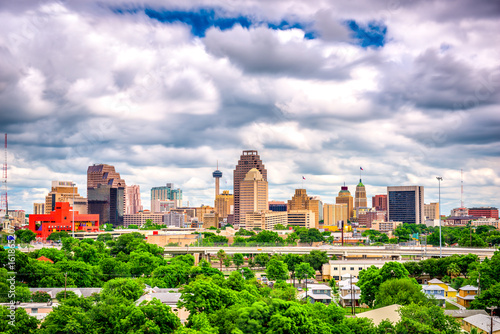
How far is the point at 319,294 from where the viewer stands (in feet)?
212

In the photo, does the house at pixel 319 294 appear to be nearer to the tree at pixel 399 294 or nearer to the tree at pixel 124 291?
the tree at pixel 399 294

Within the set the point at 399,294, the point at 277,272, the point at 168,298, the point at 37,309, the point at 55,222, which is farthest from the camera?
the point at 55,222

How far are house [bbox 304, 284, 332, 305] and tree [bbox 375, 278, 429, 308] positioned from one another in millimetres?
6375

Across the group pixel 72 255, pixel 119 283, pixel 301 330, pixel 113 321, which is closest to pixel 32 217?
pixel 72 255

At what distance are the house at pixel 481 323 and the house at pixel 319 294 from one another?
51.4ft

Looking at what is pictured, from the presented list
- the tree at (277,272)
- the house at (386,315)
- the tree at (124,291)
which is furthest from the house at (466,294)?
the tree at (124,291)

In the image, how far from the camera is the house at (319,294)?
6169 centimetres

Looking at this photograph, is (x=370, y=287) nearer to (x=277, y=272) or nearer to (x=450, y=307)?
(x=450, y=307)

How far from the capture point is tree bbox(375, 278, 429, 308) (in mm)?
52312

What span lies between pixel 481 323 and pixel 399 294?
25.7 feet

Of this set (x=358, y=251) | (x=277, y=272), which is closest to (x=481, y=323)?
(x=277, y=272)

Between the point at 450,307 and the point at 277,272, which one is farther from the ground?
the point at 277,272

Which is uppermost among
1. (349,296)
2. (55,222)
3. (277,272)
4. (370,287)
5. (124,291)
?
(55,222)

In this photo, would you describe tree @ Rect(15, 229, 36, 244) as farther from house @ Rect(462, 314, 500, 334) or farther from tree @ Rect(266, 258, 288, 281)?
house @ Rect(462, 314, 500, 334)
